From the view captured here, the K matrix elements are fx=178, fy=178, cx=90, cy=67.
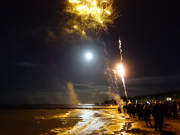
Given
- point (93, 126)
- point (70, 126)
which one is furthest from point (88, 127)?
point (70, 126)

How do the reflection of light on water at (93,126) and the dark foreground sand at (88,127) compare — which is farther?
the reflection of light on water at (93,126)

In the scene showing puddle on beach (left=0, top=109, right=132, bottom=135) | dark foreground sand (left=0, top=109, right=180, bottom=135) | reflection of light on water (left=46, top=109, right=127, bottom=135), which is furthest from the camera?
puddle on beach (left=0, top=109, right=132, bottom=135)

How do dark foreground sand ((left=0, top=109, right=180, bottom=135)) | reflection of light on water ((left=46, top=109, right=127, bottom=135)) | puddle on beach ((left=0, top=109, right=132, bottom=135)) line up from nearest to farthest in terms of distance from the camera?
1. dark foreground sand ((left=0, top=109, right=180, bottom=135))
2. reflection of light on water ((left=46, top=109, right=127, bottom=135))
3. puddle on beach ((left=0, top=109, right=132, bottom=135))

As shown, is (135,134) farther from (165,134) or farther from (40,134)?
(40,134)

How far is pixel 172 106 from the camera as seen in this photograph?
18.2 meters

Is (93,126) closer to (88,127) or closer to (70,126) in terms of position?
(88,127)

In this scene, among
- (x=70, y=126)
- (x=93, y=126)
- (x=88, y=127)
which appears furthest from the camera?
(x=70, y=126)

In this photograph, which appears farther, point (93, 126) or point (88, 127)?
point (93, 126)

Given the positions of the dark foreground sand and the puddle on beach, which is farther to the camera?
the puddle on beach

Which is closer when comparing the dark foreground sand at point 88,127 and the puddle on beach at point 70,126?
the dark foreground sand at point 88,127

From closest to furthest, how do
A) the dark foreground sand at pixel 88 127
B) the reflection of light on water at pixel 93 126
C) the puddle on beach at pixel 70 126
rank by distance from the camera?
1. the dark foreground sand at pixel 88 127
2. the reflection of light on water at pixel 93 126
3. the puddle on beach at pixel 70 126

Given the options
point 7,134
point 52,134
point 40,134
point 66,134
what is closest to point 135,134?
point 66,134

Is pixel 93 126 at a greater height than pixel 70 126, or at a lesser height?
greater

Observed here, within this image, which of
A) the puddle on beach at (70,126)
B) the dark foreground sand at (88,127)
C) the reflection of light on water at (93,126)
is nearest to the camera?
the dark foreground sand at (88,127)
